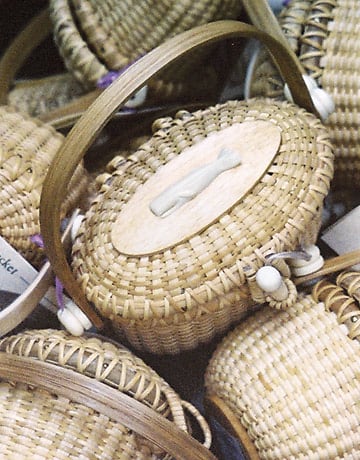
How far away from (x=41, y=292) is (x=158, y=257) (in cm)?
18

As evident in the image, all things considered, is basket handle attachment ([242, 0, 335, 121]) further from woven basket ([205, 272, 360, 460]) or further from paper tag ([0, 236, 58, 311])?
paper tag ([0, 236, 58, 311])

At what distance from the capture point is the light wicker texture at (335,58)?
0.87 m

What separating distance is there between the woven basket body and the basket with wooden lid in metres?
0.19

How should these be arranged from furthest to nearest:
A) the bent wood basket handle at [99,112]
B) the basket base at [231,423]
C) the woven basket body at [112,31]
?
the woven basket body at [112,31]
the basket base at [231,423]
the bent wood basket handle at [99,112]

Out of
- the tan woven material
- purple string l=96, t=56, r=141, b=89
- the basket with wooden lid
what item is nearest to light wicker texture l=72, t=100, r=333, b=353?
the basket with wooden lid

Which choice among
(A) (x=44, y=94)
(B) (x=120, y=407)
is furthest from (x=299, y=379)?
(A) (x=44, y=94)

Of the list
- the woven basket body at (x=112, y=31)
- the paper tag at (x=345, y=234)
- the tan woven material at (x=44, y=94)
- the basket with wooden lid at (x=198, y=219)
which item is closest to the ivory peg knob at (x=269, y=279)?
the basket with wooden lid at (x=198, y=219)

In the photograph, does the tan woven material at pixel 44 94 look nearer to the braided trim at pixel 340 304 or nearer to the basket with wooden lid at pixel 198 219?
the basket with wooden lid at pixel 198 219

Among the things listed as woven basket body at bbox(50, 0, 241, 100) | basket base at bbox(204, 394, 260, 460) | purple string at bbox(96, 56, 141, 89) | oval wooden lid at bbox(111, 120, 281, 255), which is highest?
woven basket body at bbox(50, 0, 241, 100)

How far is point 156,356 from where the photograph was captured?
97cm

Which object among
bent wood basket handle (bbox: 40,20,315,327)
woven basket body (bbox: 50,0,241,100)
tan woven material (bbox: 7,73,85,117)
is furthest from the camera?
tan woven material (bbox: 7,73,85,117)

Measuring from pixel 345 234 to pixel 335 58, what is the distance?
24 cm

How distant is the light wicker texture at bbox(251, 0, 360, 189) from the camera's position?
87cm

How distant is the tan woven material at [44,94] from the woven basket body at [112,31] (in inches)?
3.9
